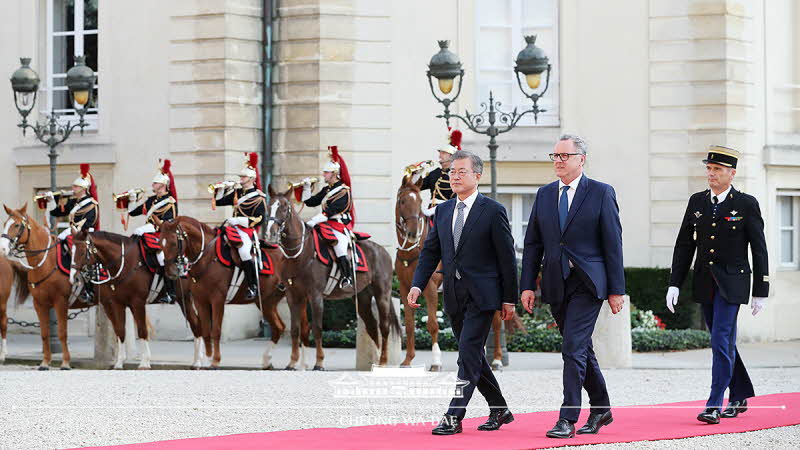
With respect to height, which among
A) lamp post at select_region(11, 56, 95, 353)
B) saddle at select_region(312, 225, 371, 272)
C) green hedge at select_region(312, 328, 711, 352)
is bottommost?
green hedge at select_region(312, 328, 711, 352)

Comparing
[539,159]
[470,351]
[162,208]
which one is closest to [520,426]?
[470,351]

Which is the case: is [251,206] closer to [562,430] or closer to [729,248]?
[729,248]

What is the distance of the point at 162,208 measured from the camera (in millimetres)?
18141

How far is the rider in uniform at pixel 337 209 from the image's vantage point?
56.7 ft

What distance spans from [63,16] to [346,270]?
30.8ft

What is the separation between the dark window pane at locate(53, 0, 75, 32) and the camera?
78.5 feet

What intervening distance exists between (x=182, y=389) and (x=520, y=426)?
4.46 metres

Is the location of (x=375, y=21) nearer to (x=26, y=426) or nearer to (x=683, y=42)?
(x=683, y=42)

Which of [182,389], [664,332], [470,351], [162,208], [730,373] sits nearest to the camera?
[470,351]

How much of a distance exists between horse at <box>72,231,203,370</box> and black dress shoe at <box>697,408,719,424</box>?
890cm

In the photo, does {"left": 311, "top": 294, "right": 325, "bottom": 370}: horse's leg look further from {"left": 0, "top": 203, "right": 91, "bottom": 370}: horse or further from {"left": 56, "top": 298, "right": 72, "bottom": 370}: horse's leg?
{"left": 0, "top": 203, "right": 91, "bottom": 370}: horse

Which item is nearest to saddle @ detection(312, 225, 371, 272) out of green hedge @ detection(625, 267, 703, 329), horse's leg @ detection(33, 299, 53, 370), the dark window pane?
horse's leg @ detection(33, 299, 53, 370)

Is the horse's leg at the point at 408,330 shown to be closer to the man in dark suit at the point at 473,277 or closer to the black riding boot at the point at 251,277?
the black riding boot at the point at 251,277

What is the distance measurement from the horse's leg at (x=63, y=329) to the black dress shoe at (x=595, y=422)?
32.4 feet
